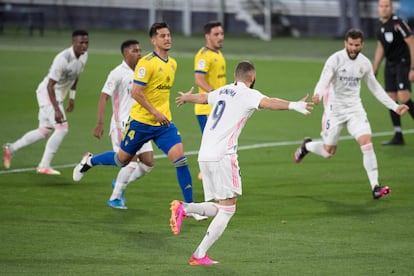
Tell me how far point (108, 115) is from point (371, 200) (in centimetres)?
945

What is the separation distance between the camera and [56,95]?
607 inches

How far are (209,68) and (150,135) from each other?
2778mm

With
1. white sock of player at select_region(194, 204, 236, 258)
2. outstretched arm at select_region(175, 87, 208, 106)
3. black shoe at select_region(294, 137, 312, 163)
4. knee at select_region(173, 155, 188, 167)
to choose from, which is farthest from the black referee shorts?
white sock of player at select_region(194, 204, 236, 258)

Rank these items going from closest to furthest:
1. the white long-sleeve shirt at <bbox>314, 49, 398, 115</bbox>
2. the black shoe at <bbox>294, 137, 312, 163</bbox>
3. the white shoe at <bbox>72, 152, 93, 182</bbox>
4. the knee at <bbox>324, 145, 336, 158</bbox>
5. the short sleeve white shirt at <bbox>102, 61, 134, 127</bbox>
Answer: the white shoe at <bbox>72, 152, 93, 182</bbox>, the short sleeve white shirt at <bbox>102, 61, 134, 127</bbox>, the white long-sleeve shirt at <bbox>314, 49, 398, 115</bbox>, the knee at <bbox>324, 145, 336, 158</bbox>, the black shoe at <bbox>294, 137, 312, 163</bbox>

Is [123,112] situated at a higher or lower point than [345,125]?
higher

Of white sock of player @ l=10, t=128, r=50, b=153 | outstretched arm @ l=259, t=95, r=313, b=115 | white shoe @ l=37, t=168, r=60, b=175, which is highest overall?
outstretched arm @ l=259, t=95, r=313, b=115

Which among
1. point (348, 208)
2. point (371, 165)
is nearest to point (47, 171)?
point (348, 208)

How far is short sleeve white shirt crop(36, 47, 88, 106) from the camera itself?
1487 centimetres

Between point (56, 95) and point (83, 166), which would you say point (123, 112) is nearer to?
point (83, 166)

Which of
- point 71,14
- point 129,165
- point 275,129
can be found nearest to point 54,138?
point 129,165

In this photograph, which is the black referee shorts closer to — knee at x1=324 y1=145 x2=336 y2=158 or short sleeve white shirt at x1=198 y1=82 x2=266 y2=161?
knee at x1=324 y1=145 x2=336 y2=158

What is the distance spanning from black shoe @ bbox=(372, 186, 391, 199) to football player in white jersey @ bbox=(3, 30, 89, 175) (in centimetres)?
481

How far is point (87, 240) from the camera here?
11062 mm

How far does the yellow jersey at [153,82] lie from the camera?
39.3ft
